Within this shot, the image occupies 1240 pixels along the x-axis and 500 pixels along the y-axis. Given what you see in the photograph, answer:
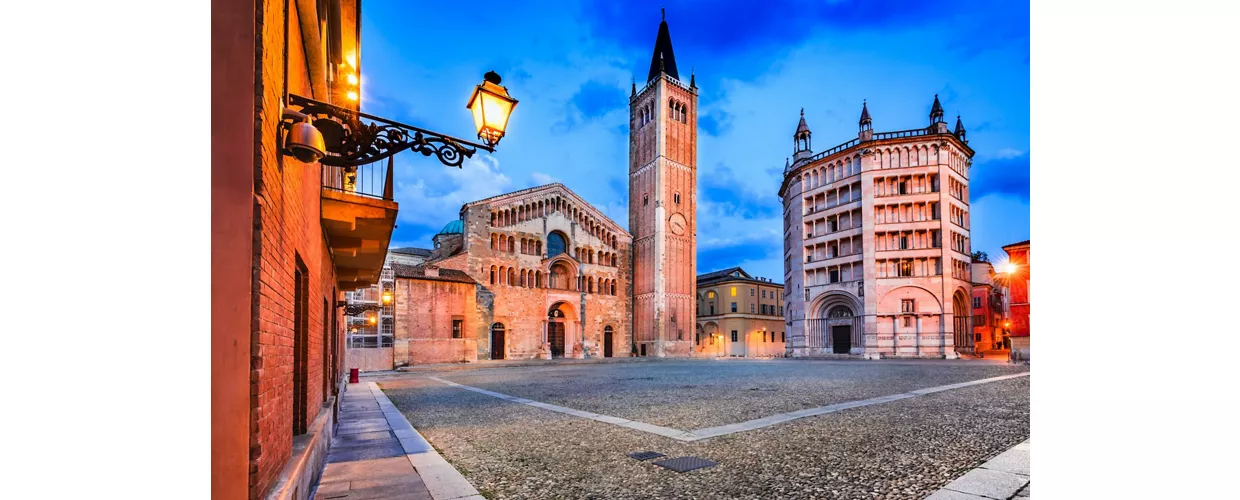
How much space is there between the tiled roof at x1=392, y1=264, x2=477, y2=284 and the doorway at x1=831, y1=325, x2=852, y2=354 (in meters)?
30.2

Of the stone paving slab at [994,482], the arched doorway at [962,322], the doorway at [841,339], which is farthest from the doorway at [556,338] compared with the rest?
the stone paving slab at [994,482]

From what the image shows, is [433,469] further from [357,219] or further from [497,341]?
[497,341]

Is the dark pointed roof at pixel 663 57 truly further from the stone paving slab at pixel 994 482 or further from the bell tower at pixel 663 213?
the stone paving slab at pixel 994 482

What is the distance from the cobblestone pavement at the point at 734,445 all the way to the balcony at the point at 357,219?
10.6 ft

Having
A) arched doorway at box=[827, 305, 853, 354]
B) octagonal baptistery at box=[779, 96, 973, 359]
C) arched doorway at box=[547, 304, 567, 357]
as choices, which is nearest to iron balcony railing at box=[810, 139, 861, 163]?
octagonal baptistery at box=[779, 96, 973, 359]

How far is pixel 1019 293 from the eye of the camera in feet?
87.4

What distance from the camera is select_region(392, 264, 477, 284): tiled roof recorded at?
33188mm

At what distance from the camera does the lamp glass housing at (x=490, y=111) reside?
4.60 metres
